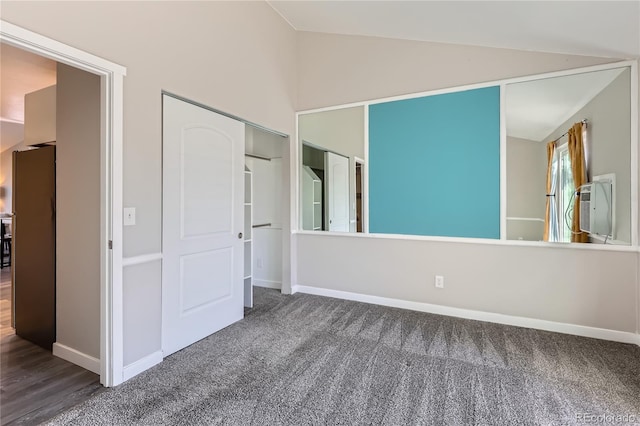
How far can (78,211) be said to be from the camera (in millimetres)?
2320

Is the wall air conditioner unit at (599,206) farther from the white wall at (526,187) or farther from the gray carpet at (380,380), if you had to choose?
the gray carpet at (380,380)

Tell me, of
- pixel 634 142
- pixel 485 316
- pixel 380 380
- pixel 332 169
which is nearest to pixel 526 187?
pixel 634 142

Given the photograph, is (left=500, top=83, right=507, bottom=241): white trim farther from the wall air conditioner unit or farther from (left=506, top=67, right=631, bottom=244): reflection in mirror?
the wall air conditioner unit

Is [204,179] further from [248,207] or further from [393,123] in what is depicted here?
[393,123]

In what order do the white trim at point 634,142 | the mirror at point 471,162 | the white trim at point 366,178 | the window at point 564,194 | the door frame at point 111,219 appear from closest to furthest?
the door frame at point 111,219, the white trim at point 634,142, the mirror at point 471,162, the window at point 564,194, the white trim at point 366,178

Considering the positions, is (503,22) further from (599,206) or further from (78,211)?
(78,211)

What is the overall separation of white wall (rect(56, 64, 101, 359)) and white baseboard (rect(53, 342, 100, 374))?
33mm

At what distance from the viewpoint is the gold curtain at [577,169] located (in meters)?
2.77

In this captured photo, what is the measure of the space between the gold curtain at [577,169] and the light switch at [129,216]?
12.2 ft

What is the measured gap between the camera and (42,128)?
9.03 ft

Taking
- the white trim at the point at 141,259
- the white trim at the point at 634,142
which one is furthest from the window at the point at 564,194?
the white trim at the point at 141,259

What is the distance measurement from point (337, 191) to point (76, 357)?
3.03 metres

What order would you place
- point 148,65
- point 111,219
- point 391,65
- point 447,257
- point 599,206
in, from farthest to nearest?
point 391,65
point 447,257
point 599,206
point 148,65
point 111,219

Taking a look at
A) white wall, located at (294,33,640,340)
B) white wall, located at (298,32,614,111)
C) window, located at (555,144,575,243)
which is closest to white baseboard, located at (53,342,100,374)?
white wall, located at (294,33,640,340)
